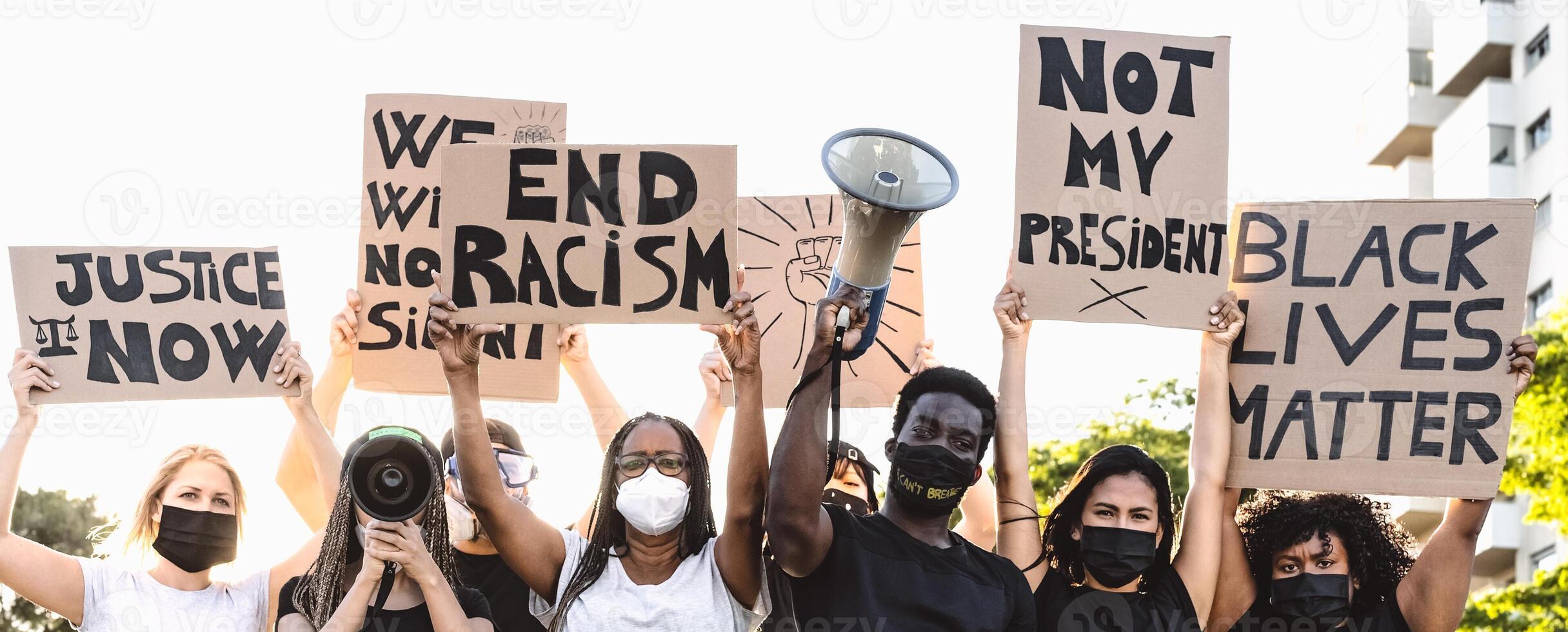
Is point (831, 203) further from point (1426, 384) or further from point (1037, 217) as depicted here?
point (1426, 384)

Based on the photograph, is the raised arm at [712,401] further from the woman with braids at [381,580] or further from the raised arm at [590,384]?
the woman with braids at [381,580]

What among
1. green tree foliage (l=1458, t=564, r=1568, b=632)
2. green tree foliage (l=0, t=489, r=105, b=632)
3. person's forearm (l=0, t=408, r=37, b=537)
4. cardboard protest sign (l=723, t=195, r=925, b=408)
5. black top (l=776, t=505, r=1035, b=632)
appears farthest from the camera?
green tree foliage (l=0, t=489, r=105, b=632)

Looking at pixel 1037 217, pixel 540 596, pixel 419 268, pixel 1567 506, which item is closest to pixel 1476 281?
pixel 1037 217

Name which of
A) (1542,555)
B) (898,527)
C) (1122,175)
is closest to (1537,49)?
(1542,555)

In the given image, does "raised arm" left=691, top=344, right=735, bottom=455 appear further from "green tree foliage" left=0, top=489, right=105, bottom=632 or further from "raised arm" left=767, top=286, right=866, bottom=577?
"green tree foliage" left=0, top=489, right=105, bottom=632

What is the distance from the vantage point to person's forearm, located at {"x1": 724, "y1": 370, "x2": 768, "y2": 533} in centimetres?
464

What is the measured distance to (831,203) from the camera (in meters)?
6.73

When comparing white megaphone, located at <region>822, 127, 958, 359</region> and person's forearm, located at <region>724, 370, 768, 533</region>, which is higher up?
white megaphone, located at <region>822, 127, 958, 359</region>

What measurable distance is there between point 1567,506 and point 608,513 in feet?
44.5

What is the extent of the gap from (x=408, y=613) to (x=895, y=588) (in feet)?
4.66

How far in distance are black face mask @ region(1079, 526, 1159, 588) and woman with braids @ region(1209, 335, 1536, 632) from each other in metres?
0.53

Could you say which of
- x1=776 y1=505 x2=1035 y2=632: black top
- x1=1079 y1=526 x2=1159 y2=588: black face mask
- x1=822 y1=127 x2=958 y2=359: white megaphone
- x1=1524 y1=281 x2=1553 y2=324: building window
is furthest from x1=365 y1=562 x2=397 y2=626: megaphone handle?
x1=1524 y1=281 x2=1553 y2=324: building window

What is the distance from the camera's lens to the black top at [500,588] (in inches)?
212

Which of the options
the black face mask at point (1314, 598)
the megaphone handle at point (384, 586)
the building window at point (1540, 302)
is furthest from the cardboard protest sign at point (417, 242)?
the building window at point (1540, 302)
